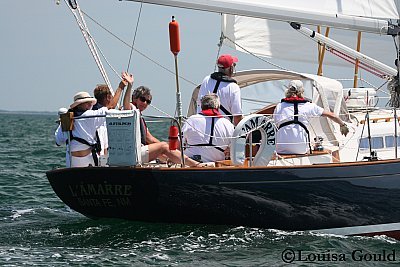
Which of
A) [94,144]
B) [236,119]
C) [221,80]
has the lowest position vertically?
[94,144]

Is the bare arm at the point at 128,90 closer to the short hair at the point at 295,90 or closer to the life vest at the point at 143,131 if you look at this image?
the life vest at the point at 143,131

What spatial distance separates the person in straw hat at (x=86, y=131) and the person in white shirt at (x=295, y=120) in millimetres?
1664

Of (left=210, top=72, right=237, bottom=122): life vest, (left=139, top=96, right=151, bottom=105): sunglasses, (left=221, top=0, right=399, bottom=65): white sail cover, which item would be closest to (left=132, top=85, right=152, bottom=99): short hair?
(left=139, top=96, right=151, bottom=105): sunglasses

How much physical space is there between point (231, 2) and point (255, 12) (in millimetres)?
285

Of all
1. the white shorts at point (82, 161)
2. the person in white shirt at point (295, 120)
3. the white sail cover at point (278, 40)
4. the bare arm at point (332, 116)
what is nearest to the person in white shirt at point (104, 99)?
the white shorts at point (82, 161)

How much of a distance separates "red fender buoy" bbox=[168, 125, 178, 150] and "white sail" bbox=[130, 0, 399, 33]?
1.19m

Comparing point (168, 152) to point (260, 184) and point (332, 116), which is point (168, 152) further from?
point (332, 116)

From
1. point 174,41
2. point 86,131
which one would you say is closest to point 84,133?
point 86,131

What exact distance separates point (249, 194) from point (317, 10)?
6.75 feet

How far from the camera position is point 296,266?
784cm

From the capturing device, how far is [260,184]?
8.75m

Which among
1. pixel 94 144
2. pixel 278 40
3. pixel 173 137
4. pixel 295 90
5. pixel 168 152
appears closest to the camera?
pixel 173 137

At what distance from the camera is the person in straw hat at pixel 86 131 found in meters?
9.23

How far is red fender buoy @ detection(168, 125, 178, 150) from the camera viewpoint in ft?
28.9
